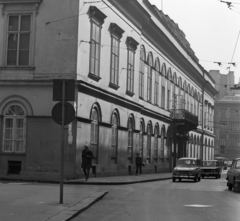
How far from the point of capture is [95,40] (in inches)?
1248

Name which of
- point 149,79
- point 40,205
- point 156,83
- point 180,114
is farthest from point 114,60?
point 40,205

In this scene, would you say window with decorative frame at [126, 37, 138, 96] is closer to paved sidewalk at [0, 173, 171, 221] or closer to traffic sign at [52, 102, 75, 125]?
paved sidewalk at [0, 173, 171, 221]

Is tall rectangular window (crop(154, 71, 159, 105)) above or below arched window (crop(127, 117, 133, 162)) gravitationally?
above

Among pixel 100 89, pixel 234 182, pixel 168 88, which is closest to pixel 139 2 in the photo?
pixel 100 89

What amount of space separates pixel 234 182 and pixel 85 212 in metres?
11.8

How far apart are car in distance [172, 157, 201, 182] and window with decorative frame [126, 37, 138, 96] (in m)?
6.44

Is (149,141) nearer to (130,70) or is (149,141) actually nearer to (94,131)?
(130,70)

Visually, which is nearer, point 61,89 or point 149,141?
point 61,89

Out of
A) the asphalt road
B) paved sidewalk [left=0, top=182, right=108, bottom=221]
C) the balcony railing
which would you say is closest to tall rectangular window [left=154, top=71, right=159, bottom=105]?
the balcony railing

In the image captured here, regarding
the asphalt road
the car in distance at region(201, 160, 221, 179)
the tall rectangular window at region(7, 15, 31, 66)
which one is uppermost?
the tall rectangular window at region(7, 15, 31, 66)

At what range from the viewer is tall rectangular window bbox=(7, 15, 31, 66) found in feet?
96.5

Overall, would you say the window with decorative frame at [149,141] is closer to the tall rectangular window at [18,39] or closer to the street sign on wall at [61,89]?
the tall rectangular window at [18,39]

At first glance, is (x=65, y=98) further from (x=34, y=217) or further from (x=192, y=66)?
(x=192, y=66)

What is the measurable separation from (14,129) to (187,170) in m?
11.1
